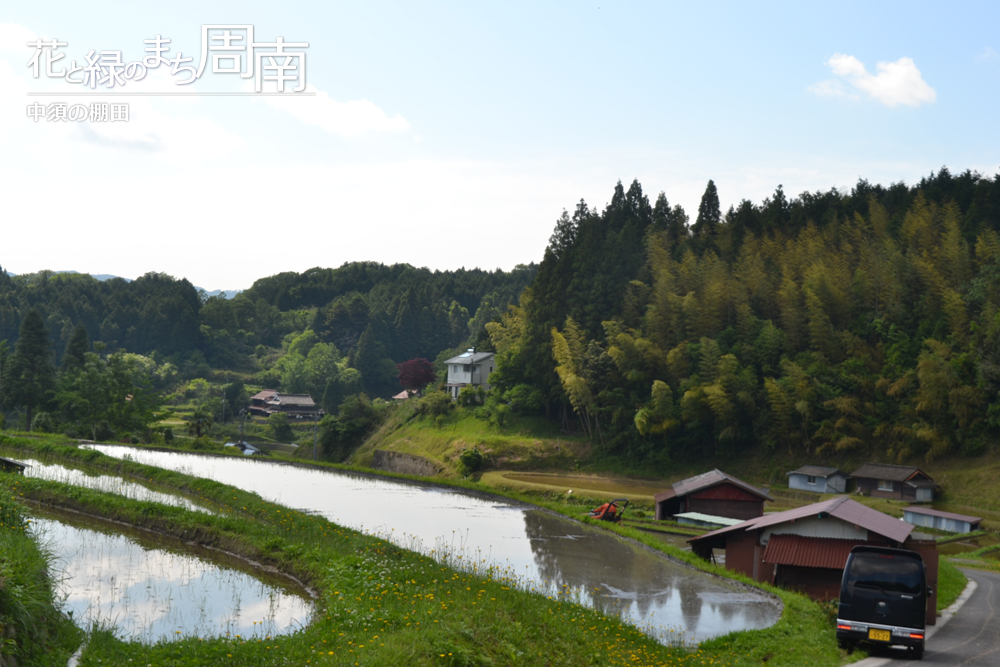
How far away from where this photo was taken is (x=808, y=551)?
15.5 m

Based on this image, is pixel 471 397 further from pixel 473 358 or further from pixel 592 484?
pixel 592 484

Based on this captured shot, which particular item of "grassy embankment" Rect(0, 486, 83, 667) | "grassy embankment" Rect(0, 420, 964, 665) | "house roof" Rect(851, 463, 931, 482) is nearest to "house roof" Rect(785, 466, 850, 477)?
"house roof" Rect(851, 463, 931, 482)

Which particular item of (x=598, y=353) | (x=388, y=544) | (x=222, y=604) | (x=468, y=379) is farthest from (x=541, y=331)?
(x=222, y=604)

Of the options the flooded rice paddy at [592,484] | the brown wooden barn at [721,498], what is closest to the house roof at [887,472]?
the flooded rice paddy at [592,484]

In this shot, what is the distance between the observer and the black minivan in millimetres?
10891

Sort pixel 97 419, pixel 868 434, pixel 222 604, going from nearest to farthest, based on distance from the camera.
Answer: pixel 222 604, pixel 868 434, pixel 97 419

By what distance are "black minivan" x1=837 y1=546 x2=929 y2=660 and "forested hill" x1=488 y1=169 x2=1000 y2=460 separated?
30.7 meters

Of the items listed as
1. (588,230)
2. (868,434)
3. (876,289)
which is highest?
(588,230)

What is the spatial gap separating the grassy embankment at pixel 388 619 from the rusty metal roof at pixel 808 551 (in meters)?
0.94

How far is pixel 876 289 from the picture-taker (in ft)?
145

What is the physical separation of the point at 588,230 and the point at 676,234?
743cm

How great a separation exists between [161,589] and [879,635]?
10.5 meters

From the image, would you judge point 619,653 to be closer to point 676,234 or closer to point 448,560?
point 448,560

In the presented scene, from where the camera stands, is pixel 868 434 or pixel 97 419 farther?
pixel 97 419
